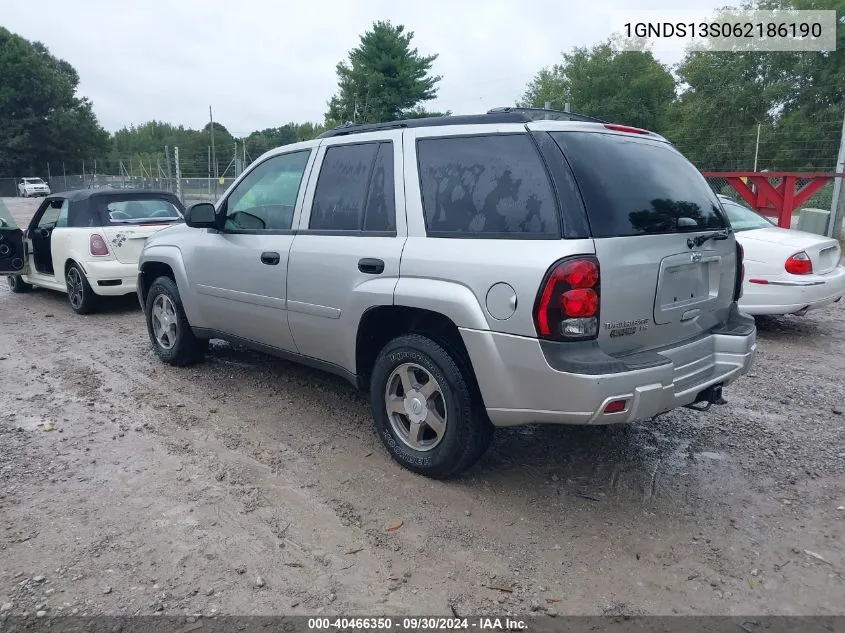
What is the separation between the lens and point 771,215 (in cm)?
1472

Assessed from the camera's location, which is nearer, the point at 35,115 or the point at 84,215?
the point at 84,215

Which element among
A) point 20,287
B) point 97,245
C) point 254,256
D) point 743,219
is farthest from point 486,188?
point 20,287

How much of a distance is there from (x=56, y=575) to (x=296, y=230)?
7.97 feet

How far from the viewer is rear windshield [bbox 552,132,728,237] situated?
3273 mm

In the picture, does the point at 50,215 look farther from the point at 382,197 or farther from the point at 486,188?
the point at 486,188

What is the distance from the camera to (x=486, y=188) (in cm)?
352

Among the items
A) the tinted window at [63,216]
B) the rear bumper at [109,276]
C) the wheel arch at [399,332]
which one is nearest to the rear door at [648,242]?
the wheel arch at [399,332]

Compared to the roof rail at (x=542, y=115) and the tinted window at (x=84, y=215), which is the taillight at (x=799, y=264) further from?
the tinted window at (x=84, y=215)

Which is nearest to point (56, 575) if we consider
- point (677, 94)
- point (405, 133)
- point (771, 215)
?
point (405, 133)

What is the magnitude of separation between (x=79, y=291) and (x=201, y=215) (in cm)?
423

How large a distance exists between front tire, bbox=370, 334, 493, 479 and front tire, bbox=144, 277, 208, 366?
2.44m

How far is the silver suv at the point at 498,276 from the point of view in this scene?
315 cm

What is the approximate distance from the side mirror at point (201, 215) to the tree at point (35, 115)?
6432cm

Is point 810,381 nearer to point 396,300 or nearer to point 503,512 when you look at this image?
point 503,512
